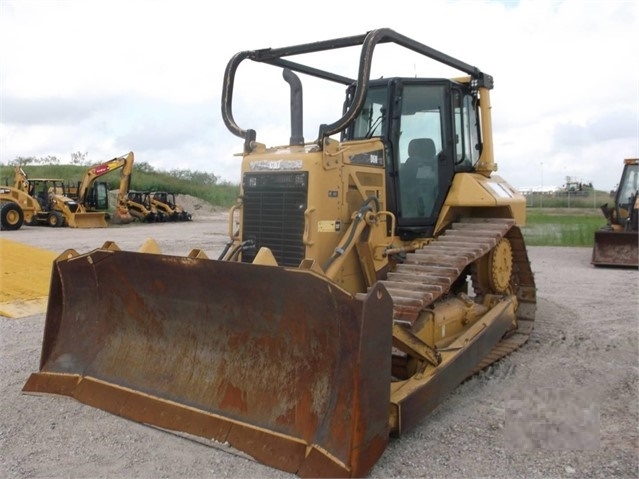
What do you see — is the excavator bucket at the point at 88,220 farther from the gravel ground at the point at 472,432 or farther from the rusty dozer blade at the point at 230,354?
the rusty dozer blade at the point at 230,354

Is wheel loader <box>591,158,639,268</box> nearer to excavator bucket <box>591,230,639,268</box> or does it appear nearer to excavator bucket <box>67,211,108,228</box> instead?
excavator bucket <box>591,230,639,268</box>

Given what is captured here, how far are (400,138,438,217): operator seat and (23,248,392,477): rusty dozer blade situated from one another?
223 centimetres

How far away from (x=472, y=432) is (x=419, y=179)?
256cm

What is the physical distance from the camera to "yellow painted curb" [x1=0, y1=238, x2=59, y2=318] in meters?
8.10

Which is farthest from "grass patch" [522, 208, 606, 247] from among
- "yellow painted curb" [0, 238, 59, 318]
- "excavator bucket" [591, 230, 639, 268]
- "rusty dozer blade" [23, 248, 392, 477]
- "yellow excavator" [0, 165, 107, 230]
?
"yellow excavator" [0, 165, 107, 230]

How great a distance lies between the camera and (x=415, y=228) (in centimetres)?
586

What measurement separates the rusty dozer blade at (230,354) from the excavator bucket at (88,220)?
21.7m

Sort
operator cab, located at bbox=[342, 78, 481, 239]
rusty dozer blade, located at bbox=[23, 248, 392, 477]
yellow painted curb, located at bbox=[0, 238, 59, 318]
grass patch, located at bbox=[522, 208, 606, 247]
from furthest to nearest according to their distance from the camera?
1. grass patch, located at bbox=[522, 208, 606, 247]
2. yellow painted curb, located at bbox=[0, 238, 59, 318]
3. operator cab, located at bbox=[342, 78, 481, 239]
4. rusty dozer blade, located at bbox=[23, 248, 392, 477]

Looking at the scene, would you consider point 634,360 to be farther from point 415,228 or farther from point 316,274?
point 316,274

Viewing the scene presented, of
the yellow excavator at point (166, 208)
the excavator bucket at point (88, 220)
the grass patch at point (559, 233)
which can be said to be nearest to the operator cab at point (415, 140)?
the grass patch at point (559, 233)

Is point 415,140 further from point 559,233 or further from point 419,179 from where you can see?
point 559,233

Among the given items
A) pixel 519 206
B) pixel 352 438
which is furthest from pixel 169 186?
pixel 352 438

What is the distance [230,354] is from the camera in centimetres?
422

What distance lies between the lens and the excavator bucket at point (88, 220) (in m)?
25.2
